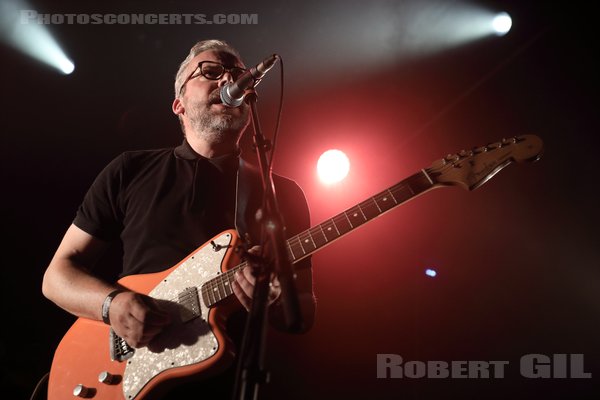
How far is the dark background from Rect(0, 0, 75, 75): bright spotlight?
8 centimetres

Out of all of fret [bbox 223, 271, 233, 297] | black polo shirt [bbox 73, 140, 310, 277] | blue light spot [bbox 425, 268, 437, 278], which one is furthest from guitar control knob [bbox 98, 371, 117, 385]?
blue light spot [bbox 425, 268, 437, 278]

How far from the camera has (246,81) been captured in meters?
1.59

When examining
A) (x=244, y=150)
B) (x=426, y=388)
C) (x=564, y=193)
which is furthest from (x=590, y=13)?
(x=426, y=388)

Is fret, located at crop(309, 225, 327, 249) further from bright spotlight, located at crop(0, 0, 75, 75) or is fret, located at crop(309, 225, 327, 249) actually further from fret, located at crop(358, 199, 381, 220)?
bright spotlight, located at crop(0, 0, 75, 75)

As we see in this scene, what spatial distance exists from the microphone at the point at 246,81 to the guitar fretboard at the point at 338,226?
68 centimetres

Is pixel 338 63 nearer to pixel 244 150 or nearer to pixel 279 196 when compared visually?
pixel 244 150

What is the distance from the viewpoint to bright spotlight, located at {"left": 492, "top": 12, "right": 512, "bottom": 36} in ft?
11.5

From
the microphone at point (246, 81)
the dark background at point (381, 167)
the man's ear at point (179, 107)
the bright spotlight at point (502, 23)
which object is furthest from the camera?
the bright spotlight at point (502, 23)

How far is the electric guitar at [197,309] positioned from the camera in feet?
5.82

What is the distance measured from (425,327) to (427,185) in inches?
65.3

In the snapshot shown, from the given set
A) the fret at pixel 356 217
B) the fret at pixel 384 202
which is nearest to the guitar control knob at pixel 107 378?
the fret at pixel 356 217

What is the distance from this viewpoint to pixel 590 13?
11.4 feet

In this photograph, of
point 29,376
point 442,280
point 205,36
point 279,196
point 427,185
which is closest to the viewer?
point 427,185

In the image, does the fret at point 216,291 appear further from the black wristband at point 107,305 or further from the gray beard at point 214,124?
the gray beard at point 214,124
